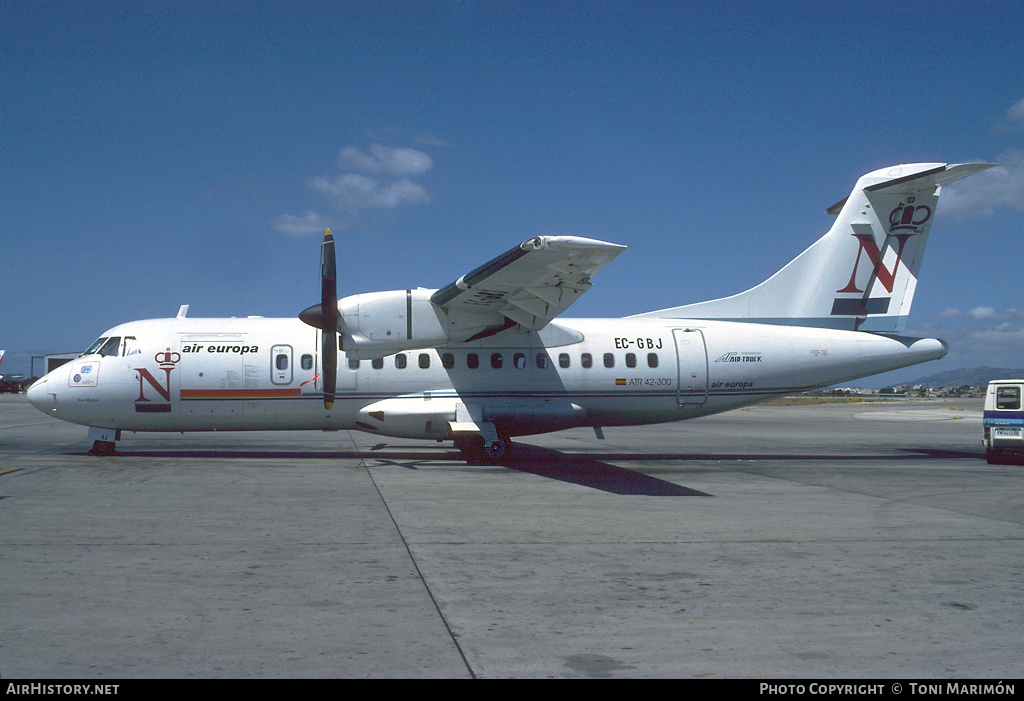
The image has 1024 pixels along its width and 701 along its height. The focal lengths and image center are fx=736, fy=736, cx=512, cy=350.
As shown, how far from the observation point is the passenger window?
17.4 meters

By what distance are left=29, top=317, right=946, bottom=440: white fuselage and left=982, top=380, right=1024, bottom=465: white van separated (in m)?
1.77

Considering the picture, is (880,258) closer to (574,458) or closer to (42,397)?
(574,458)

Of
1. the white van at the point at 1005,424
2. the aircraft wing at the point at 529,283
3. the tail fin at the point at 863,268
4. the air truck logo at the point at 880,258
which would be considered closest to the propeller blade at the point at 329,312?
the aircraft wing at the point at 529,283

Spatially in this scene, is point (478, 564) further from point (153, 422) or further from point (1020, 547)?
point (153, 422)

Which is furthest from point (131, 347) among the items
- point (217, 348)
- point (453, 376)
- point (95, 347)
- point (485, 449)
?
point (485, 449)

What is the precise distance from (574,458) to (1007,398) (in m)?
10.5

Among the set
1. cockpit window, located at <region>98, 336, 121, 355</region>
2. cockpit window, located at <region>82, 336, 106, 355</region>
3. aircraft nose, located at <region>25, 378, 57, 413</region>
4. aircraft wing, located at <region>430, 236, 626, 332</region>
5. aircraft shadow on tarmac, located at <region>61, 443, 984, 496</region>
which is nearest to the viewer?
aircraft wing, located at <region>430, 236, 626, 332</region>

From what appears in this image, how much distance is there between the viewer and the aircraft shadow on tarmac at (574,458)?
13.4 metres

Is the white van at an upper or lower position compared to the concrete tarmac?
upper

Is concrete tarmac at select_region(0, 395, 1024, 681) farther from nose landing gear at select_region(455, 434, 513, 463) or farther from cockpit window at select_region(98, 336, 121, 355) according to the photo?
cockpit window at select_region(98, 336, 121, 355)

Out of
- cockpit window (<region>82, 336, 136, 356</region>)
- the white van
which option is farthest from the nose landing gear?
the white van

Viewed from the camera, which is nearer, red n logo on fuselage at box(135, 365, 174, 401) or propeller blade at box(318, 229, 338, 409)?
propeller blade at box(318, 229, 338, 409)

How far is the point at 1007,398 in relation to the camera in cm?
1769

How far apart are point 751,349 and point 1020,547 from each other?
→ 9821 mm
